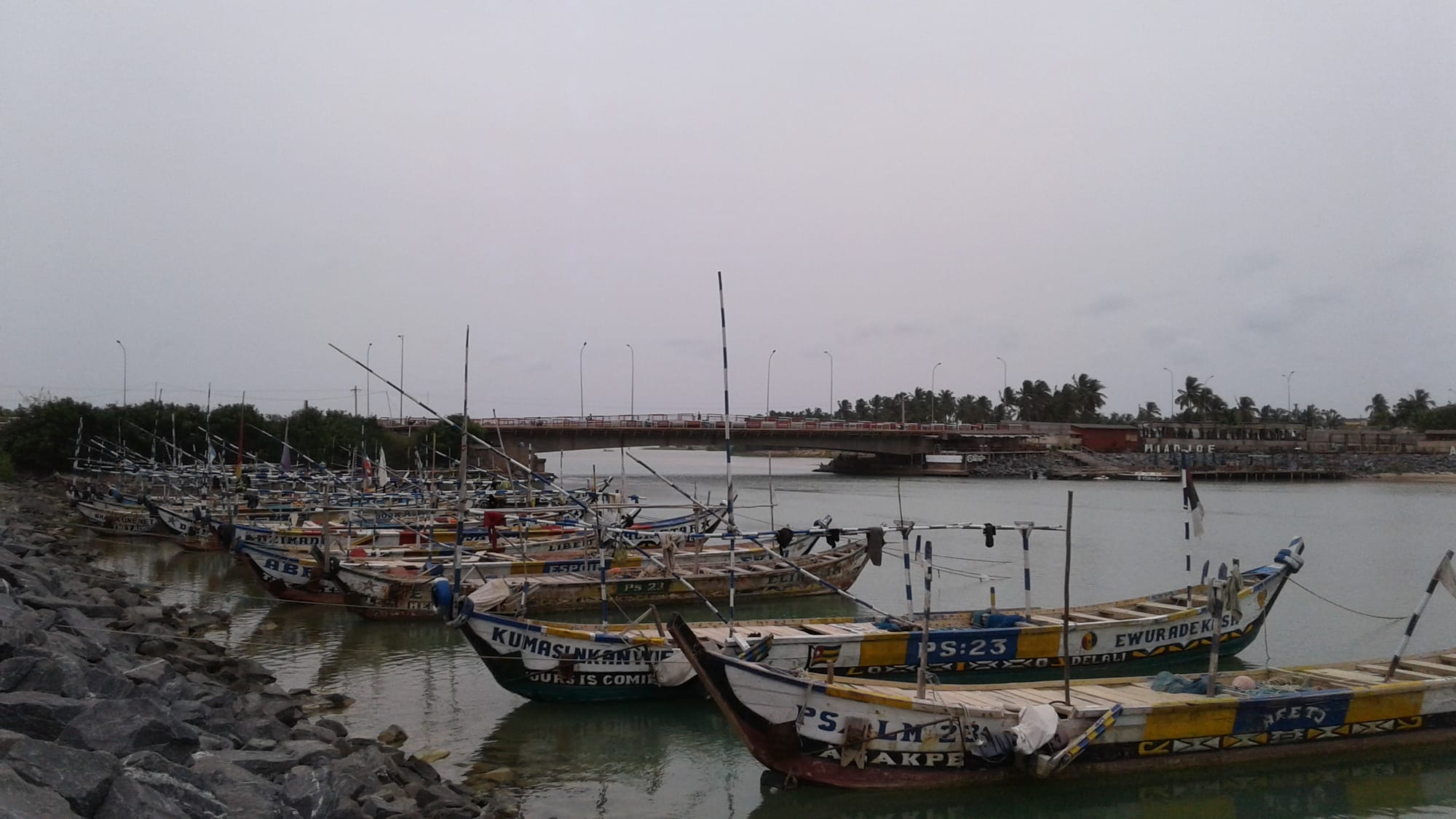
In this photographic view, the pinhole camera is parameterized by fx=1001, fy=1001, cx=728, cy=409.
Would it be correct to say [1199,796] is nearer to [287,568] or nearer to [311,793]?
[311,793]

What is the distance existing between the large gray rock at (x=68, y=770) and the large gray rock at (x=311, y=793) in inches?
64.1

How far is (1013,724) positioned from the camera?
1207cm

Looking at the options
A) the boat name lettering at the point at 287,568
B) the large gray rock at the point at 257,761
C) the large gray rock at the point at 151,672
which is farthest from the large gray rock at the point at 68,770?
the boat name lettering at the point at 287,568

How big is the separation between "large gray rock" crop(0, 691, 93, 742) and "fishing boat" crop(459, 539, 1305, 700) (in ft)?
20.0

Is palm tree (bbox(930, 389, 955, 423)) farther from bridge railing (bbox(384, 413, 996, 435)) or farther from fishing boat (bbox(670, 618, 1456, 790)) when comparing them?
fishing boat (bbox(670, 618, 1456, 790))

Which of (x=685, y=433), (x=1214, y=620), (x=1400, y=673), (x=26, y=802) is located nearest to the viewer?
(x=26, y=802)

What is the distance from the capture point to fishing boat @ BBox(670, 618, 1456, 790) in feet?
38.9

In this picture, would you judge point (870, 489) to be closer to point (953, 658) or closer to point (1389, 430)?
point (953, 658)

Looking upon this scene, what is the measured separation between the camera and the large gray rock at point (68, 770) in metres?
7.65

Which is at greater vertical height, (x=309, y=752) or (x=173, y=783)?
(x=173, y=783)

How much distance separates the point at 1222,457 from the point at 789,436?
→ 53992mm

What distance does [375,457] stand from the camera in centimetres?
7250

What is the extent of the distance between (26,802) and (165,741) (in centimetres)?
288

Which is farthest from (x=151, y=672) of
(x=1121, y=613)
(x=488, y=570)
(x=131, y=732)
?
(x=1121, y=613)
